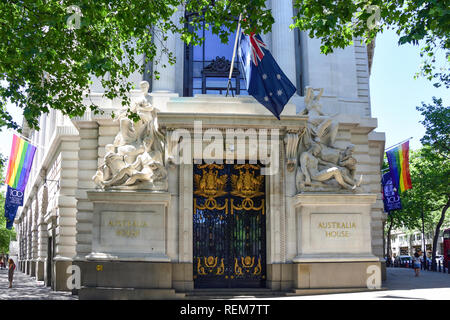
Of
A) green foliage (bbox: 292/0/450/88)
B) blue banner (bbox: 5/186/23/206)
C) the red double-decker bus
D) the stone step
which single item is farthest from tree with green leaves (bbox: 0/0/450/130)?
the red double-decker bus

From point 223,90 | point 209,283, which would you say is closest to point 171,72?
point 223,90

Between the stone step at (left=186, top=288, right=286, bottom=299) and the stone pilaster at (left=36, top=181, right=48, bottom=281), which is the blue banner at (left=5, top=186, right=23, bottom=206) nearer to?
the stone pilaster at (left=36, top=181, right=48, bottom=281)

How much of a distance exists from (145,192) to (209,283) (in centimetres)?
454

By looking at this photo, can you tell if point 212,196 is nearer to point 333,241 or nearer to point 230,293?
point 230,293

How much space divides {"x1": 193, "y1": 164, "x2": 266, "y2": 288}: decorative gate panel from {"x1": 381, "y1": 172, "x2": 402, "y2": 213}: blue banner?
34.1ft

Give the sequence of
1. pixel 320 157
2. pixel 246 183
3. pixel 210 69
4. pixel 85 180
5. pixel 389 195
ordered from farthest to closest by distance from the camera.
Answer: pixel 389 195
pixel 210 69
pixel 246 183
pixel 85 180
pixel 320 157

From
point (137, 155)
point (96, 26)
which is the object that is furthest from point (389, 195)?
point (96, 26)

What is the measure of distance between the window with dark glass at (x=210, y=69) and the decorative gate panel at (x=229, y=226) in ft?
15.0

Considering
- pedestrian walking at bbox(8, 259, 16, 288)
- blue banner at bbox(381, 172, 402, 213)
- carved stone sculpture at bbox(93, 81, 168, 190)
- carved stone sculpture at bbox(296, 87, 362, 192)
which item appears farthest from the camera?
blue banner at bbox(381, 172, 402, 213)

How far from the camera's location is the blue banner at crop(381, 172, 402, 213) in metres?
28.2

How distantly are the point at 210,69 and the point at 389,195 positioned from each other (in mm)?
12775

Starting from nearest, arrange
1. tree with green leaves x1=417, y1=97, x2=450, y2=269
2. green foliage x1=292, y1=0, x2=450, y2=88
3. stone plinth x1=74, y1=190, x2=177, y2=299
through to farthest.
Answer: green foliage x1=292, y1=0, x2=450, y2=88 < stone plinth x1=74, y1=190, x2=177, y2=299 < tree with green leaves x1=417, y1=97, x2=450, y2=269

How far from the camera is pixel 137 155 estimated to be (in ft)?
64.8

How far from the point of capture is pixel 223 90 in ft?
78.9
